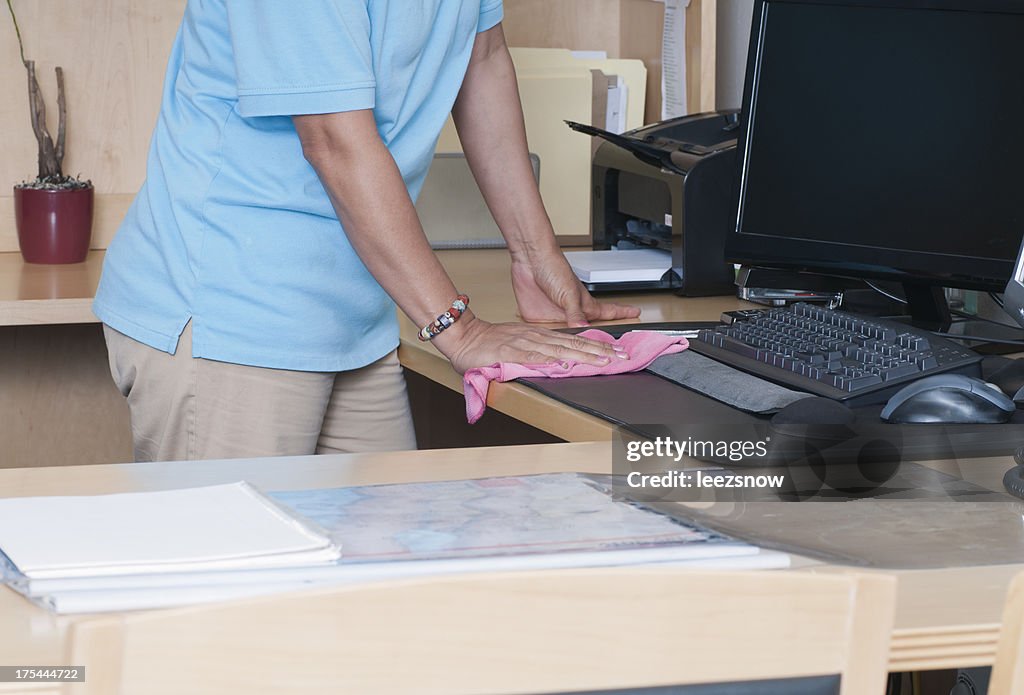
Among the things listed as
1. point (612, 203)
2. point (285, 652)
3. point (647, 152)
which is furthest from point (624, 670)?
point (612, 203)

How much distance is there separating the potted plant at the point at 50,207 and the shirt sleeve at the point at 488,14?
94cm

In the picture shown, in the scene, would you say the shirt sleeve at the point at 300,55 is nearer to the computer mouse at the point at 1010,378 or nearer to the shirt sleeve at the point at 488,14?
the shirt sleeve at the point at 488,14

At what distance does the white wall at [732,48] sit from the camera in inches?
99.2

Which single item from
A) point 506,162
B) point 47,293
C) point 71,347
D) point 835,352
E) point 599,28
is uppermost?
point 599,28

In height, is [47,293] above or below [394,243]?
below

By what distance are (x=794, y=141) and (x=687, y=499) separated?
0.82m

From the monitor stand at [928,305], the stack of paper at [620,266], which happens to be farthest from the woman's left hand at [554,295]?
the monitor stand at [928,305]

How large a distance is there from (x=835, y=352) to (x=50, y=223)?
151 centimetres

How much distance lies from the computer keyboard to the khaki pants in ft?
1.51

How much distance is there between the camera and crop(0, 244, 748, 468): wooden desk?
5.98 ft

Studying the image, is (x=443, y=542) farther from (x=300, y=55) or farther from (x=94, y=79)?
(x=94, y=79)

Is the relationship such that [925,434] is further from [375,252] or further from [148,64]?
[148,64]

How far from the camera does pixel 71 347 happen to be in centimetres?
249

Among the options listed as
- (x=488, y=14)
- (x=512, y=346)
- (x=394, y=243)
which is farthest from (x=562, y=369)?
(x=488, y=14)
